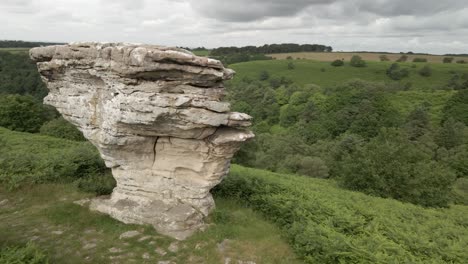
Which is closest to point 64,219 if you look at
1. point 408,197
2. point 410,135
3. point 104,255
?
point 104,255

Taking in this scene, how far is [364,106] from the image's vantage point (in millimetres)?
70000

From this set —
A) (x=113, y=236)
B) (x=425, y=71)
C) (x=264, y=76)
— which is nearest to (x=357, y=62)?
(x=425, y=71)

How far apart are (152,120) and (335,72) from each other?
116m

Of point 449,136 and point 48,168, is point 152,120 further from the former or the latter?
point 449,136

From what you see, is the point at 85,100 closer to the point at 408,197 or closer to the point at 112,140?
the point at 112,140

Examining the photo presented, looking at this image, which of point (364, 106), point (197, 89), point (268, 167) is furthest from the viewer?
point (364, 106)

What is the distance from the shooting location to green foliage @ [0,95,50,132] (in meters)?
46.1

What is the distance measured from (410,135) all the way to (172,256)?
5760 cm

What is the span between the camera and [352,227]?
614 inches

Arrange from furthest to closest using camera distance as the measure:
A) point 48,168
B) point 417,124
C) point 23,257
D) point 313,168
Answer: point 417,124 → point 313,168 → point 48,168 → point 23,257

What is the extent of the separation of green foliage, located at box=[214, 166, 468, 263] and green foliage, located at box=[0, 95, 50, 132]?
134ft

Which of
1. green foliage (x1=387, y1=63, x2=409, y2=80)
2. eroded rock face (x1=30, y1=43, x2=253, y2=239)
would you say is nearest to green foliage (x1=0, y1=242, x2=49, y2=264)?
eroded rock face (x1=30, y1=43, x2=253, y2=239)

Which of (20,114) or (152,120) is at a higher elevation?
(152,120)

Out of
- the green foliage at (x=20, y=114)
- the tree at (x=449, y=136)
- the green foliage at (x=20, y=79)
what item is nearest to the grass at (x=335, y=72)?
the tree at (x=449, y=136)
